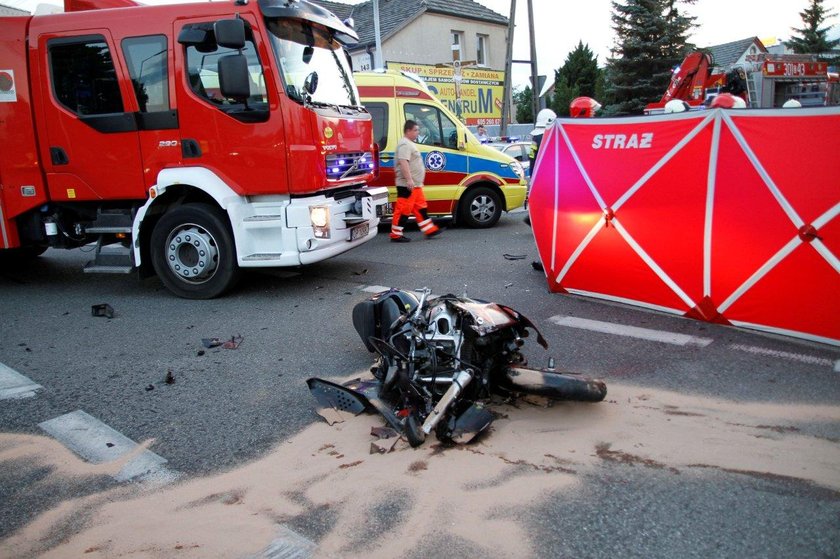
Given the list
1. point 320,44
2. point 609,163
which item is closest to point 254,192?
point 320,44

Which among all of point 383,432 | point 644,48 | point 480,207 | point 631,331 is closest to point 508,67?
point 644,48

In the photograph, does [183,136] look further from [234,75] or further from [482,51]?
[482,51]

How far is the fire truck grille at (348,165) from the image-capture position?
22.7ft

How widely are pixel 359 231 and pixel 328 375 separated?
2.99m

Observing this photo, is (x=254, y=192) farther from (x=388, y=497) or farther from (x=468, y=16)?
(x=468, y=16)

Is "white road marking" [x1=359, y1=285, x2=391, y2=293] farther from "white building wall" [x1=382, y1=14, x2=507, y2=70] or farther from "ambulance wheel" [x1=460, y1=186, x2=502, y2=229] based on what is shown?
"white building wall" [x1=382, y1=14, x2=507, y2=70]

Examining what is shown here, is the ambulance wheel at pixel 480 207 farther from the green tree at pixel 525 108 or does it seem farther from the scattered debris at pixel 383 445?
the green tree at pixel 525 108

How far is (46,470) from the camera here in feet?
11.6

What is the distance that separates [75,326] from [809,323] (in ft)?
21.6

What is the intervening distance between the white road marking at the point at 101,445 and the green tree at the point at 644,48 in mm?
29761

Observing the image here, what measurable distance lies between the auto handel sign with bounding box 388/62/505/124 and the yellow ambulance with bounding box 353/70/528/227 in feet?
54.2

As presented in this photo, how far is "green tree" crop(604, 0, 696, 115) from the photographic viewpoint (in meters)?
29.8

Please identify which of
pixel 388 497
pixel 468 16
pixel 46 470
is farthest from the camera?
pixel 468 16

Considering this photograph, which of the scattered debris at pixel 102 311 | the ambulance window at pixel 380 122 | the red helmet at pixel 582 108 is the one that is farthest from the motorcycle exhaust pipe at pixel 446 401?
the red helmet at pixel 582 108
